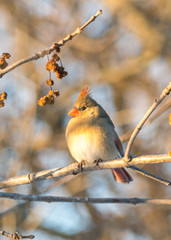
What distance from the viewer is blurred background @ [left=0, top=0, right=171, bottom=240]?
6.22 meters

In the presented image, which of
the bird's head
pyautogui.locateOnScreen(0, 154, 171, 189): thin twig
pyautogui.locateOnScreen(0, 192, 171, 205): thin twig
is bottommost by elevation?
pyautogui.locateOnScreen(0, 192, 171, 205): thin twig

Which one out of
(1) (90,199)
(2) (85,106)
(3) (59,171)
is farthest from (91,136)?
(1) (90,199)

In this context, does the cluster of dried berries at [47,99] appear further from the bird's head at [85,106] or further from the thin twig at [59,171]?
the bird's head at [85,106]

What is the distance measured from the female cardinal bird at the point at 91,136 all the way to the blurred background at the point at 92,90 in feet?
6.40

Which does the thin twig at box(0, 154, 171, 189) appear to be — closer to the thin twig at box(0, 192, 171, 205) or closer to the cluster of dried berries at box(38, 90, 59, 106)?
the thin twig at box(0, 192, 171, 205)

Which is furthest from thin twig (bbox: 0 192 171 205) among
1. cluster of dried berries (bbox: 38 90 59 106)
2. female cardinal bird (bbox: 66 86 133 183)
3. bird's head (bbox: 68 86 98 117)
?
bird's head (bbox: 68 86 98 117)

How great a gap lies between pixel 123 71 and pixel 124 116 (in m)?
0.87

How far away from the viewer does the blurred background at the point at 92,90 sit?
20.4 ft

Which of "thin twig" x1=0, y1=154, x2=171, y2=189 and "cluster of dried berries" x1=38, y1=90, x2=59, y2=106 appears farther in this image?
"thin twig" x1=0, y1=154, x2=171, y2=189

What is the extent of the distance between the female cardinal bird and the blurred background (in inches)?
76.8

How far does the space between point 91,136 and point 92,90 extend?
7.82ft

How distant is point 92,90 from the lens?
6.09 meters

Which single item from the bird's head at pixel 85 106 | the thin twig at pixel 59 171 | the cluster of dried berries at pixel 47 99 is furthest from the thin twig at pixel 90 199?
the bird's head at pixel 85 106

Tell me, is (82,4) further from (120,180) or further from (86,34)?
(120,180)
